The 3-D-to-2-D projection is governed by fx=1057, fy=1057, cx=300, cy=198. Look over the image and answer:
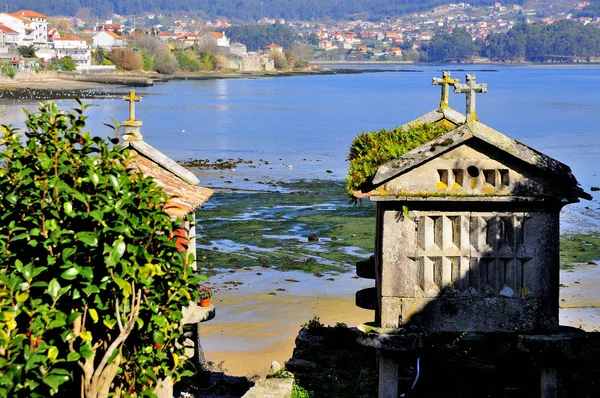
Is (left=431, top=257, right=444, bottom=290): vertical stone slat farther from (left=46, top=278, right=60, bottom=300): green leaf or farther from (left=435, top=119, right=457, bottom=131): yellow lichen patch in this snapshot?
(left=46, top=278, right=60, bottom=300): green leaf

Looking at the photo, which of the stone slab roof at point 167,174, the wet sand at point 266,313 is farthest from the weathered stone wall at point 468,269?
the wet sand at point 266,313

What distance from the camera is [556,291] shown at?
10.2 meters

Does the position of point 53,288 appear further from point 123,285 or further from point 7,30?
point 7,30

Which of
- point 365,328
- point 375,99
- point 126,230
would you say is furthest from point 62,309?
point 375,99

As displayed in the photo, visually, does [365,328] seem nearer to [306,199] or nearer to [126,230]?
[126,230]

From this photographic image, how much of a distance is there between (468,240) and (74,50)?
19243 centimetres

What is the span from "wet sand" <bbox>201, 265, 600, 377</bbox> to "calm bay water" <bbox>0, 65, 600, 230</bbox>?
1577 centimetres

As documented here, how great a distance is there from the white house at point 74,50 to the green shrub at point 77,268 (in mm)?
187852

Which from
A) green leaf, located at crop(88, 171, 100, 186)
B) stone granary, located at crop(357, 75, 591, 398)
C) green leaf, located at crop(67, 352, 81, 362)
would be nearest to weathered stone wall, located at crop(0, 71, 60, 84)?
stone granary, located at crop(357, 75, 591, 398)

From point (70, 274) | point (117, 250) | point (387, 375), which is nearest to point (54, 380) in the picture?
point (70, 274)

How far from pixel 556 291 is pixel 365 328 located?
6.19 ft

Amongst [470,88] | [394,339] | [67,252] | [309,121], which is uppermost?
[470,88]

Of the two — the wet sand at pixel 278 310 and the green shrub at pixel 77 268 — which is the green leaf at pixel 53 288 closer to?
the green shrub at pixel 77 268

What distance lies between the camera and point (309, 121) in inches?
3610
